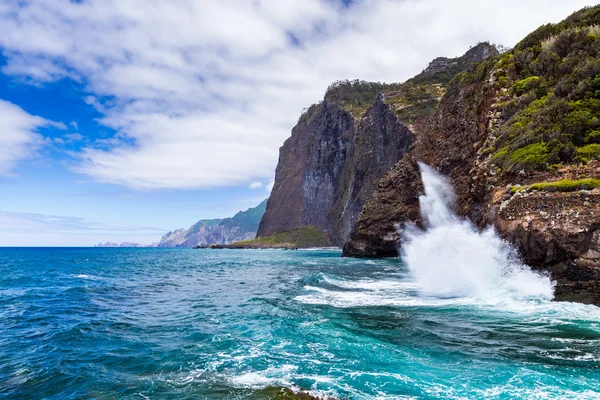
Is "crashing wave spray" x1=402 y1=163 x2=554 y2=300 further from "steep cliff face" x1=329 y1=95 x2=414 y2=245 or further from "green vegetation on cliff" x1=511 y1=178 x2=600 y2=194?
"steep cliff face" x1=329 y1=95 x2=414 y2=245

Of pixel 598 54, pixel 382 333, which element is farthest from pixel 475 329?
pixel 598 54

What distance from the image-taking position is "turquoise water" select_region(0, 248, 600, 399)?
9.11 m

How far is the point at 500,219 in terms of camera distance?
73.6 feet

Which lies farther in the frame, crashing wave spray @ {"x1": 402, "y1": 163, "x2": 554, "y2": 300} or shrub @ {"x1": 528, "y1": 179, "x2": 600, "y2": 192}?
crashing wave spray @ {"x1": 402, "y1": 163, "x2": 554, "y2": 300}

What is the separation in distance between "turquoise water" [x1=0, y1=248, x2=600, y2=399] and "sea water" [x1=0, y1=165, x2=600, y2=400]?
58 mm

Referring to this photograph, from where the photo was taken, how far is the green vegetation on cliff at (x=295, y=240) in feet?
460

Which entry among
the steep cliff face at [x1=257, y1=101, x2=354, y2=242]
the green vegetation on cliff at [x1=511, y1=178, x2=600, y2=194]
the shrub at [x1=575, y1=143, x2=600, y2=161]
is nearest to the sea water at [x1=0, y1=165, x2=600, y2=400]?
the green vegetation on cliff at [x1=511, y1=178, x2=600, y2=194]

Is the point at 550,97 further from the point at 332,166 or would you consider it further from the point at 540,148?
the point at 332,166

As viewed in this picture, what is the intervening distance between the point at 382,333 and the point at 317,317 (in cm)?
376

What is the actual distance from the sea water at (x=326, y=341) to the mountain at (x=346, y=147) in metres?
62.4

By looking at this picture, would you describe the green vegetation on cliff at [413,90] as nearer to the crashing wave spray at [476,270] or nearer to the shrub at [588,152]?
the crashing wave spray at [476,270]

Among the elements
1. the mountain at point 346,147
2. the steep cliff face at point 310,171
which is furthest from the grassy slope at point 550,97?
the steep cliff face at point 310,171

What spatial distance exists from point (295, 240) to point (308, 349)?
135194 mm

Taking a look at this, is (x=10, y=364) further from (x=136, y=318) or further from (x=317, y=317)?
(x=317, y=317)
